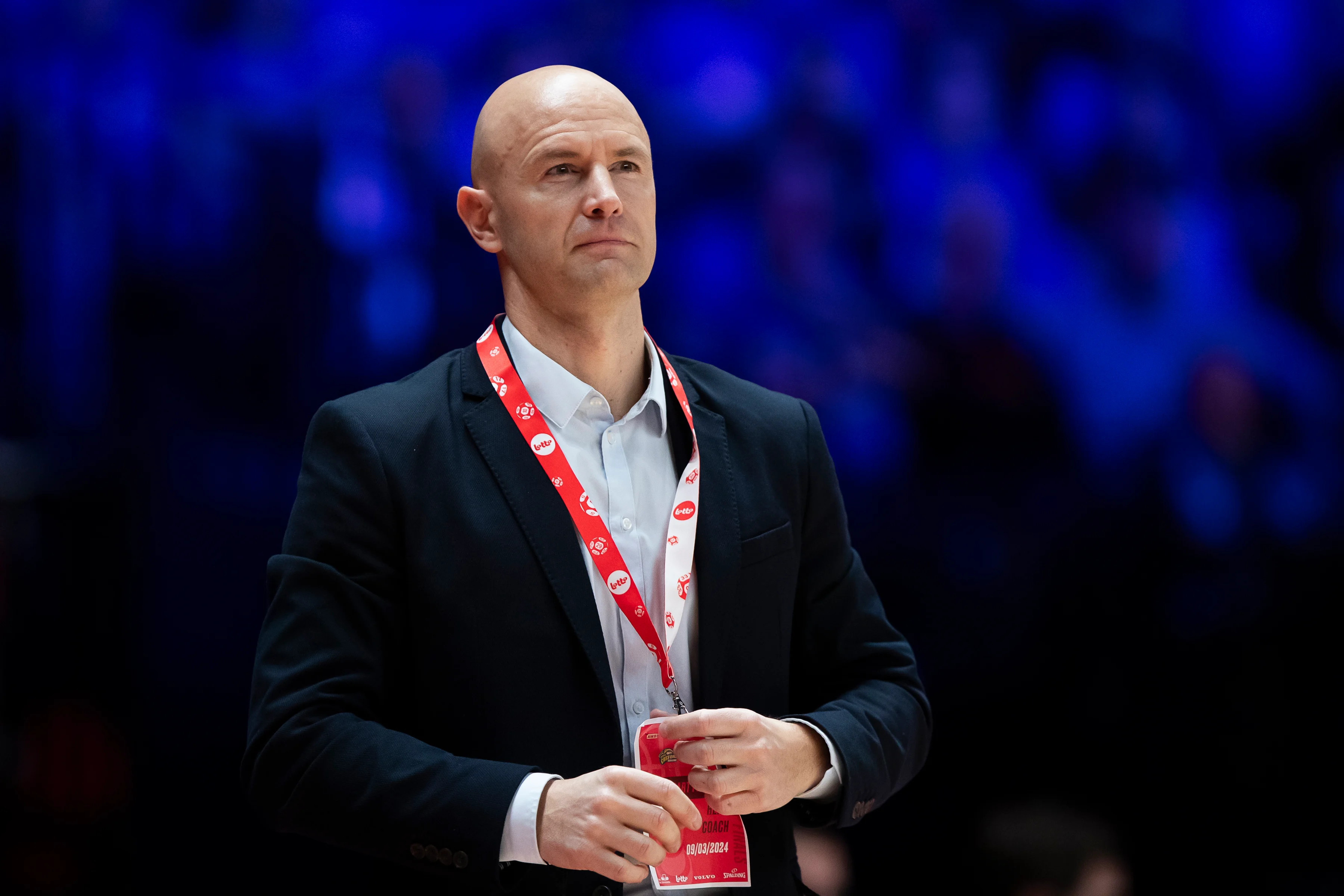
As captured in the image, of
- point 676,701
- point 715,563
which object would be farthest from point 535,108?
point 676,701

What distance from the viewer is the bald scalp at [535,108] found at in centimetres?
202

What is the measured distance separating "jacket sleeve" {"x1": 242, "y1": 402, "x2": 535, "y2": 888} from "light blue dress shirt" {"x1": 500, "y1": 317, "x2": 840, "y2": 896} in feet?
0.82

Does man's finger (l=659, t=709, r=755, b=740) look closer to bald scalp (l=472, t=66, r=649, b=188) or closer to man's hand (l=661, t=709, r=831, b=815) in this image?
man's hand (l=661, t=709, r=831, b=815)

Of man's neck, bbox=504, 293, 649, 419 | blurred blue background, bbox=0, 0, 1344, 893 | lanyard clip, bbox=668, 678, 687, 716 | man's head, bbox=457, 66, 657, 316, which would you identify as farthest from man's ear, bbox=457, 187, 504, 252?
blurred blue background, bbox=0, 0, 1344, 893

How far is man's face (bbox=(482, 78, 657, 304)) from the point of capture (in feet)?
6.46

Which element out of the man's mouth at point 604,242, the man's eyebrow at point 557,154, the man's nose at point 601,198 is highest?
the man's eyebrow at point 557,154

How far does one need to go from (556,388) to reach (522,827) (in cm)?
66

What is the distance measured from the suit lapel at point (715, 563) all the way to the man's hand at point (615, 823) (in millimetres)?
268

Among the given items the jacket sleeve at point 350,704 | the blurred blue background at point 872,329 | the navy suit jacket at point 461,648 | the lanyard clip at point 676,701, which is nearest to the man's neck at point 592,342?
the navy suit jacket at point 461,648

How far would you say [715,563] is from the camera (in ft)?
6.27

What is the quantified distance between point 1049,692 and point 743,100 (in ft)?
7.03

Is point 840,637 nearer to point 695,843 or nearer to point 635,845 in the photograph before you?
point 695,843

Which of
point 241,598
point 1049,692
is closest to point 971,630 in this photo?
point 1049,692

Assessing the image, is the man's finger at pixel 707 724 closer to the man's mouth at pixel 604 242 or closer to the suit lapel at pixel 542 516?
the suit lapel at pixel 542 516
